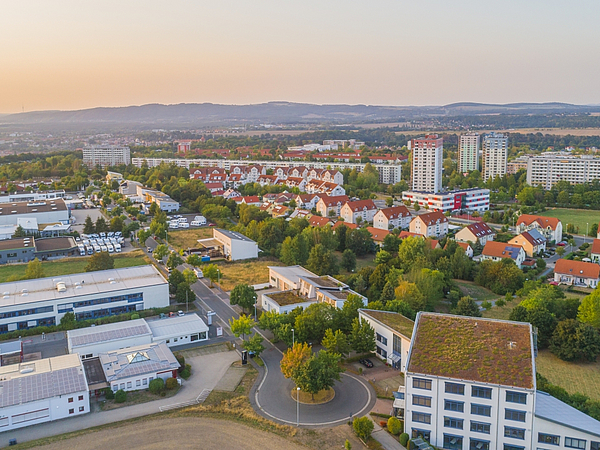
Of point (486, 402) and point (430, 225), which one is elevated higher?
point (486, 402)

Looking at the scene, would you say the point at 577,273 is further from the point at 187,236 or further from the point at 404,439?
the point at 187,236

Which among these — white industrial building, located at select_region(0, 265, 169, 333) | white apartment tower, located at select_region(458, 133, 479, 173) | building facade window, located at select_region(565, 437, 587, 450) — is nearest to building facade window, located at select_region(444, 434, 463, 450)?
building facade window, located at select_region(565, 437, 587, 450)

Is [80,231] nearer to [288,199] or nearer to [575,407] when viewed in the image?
[288,199]

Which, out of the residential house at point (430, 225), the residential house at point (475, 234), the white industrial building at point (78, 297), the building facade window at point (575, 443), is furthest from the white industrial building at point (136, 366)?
the residential house at point (430, 225)

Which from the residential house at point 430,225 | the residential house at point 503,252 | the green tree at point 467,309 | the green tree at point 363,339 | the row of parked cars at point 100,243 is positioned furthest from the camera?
the residential house at point 430,225

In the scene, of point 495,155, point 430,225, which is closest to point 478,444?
point 430,225

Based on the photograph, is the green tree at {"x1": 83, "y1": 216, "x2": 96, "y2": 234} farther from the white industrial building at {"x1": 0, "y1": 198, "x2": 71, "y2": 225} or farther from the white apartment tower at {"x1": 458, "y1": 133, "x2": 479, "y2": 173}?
the white apartment tower at {"x1": 458, "y1": 133, "x2": 479, "y2": 173}

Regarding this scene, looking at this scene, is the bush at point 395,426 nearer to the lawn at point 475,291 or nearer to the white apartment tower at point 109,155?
the lawn at point 475,291
